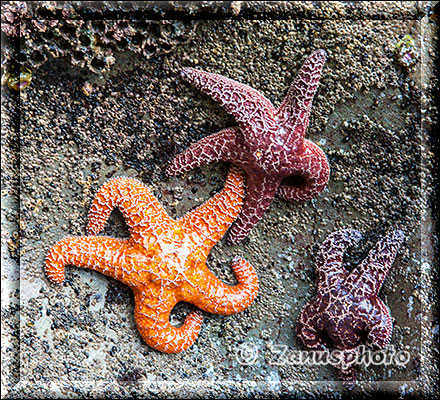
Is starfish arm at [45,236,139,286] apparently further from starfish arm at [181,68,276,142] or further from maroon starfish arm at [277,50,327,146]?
maroon starfish arm at [277,50,327,146]

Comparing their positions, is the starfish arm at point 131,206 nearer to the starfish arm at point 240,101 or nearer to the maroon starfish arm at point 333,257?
the starfish arm at point 240,101

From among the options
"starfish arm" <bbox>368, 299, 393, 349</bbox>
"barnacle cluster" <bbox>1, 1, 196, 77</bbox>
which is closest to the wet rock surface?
"barnacle cluster" <bbox>1, 1, 196, 77</bbox>

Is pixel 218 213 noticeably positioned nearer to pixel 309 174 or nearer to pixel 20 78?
pixel 309 174

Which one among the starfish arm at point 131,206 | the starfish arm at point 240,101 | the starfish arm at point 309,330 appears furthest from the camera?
the starfish arm at point 309,330

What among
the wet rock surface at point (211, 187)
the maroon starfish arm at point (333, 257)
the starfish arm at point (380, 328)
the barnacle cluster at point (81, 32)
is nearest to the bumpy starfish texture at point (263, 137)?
the wet rock surface at point (211, 187)

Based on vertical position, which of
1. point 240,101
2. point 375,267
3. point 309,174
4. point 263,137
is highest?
point 240,101

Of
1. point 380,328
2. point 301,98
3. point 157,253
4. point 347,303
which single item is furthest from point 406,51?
point 157,253

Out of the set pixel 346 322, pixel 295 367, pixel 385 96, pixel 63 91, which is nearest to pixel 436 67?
pixel 385 96
